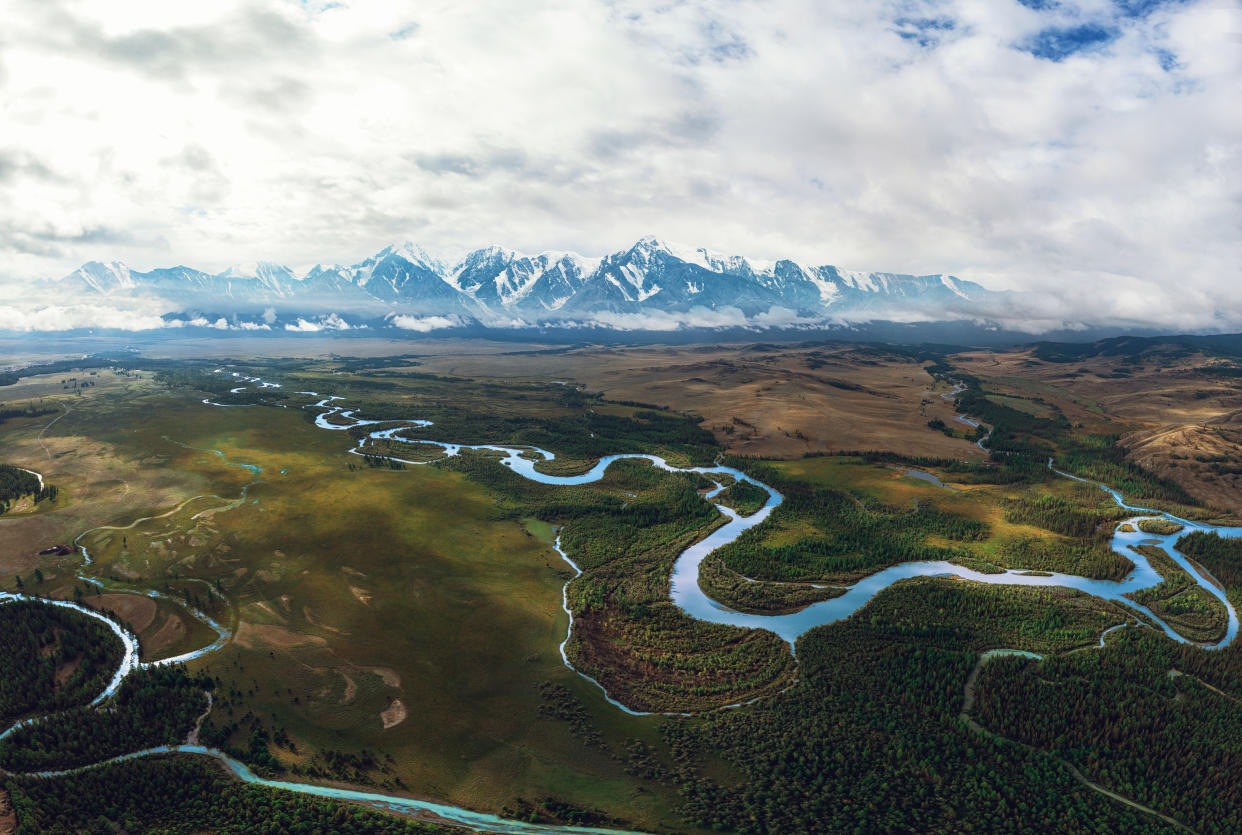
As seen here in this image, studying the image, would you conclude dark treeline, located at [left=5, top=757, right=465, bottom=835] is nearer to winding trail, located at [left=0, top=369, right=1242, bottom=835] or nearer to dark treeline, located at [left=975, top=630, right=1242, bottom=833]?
winding trail, located at [left=0, top=369, right=1242, bottom=835]

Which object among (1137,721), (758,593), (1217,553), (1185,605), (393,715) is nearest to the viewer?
(1137,721)

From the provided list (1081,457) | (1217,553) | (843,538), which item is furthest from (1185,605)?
(1081,457)

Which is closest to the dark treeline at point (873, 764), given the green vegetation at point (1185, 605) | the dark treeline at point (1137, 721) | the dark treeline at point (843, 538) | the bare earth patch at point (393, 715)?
the dark treeline at point (1137, 721)

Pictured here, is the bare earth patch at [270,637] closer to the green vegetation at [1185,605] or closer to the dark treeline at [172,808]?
the dark treeline at [172,808]

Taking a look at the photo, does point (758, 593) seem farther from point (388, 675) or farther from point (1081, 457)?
point (1081, 457)

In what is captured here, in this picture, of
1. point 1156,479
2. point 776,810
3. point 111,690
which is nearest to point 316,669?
A: point 111,690
